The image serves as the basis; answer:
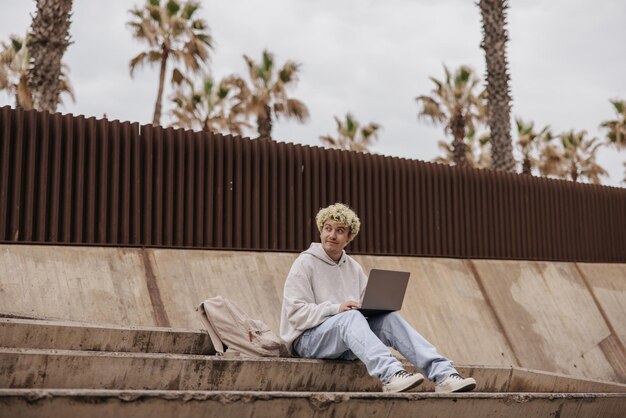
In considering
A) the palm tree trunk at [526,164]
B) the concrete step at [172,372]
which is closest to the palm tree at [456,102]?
the palm tree trunk at [526,164]

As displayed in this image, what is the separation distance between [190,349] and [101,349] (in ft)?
2.44

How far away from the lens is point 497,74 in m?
18.2

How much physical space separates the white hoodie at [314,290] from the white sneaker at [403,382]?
853 millimetres

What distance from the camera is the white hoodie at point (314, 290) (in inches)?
232

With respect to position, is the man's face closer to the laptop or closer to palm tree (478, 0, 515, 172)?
the laptop

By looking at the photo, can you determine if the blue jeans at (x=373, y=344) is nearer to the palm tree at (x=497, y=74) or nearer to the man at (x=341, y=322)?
the man at (x=341, y=322)

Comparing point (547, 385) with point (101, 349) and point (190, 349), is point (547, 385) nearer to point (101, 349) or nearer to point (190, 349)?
point (190, 349)

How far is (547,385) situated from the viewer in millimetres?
7188

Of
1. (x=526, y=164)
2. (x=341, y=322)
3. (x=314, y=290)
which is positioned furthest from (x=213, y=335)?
(x=526, y=164)

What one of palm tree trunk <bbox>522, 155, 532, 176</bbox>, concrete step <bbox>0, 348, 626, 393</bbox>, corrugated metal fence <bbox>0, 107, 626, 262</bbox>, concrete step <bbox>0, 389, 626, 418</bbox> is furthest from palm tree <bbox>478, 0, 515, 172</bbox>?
palm tree trunk <bbox>522, 155, 532, 176</bbox>

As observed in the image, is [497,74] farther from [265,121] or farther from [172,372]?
[265,121]

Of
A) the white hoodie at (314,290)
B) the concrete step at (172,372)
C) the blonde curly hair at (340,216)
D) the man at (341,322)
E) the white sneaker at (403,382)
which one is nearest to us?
the concrete step at (172,372)

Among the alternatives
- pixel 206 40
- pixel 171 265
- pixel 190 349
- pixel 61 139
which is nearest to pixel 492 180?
pixel 171 265

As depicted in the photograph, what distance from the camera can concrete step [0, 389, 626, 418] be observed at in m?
3.79
